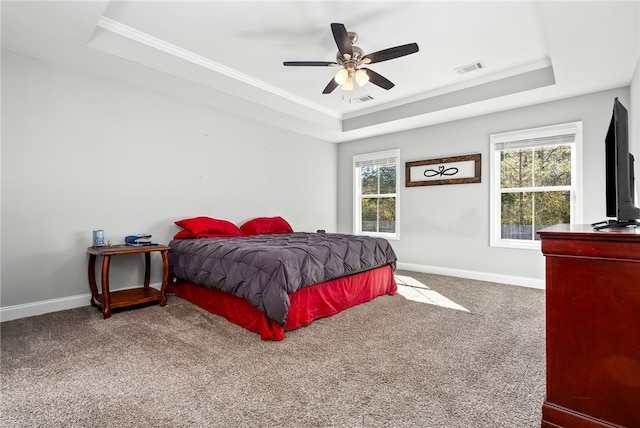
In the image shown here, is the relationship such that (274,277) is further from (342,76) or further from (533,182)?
(533,182)

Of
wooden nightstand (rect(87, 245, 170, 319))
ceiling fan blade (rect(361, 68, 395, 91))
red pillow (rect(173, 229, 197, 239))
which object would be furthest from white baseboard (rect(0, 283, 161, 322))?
ceiling fan blade (rect(361, 68, 395, 91))

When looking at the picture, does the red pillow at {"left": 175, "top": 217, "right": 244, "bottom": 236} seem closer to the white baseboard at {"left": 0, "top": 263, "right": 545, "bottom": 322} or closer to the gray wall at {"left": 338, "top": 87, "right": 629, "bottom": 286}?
the white baseboard at {"left": 0, "top": 263, "right": 545, "bottom": 322}

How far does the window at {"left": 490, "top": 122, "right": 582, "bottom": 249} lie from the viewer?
13.3 feet

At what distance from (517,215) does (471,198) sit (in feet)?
2.12

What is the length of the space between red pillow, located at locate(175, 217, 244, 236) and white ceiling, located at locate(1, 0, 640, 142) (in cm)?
162

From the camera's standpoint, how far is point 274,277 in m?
2.53

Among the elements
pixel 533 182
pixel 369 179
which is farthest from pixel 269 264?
pixel 369 179

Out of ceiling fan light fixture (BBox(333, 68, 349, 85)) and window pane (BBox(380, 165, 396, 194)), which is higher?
ceiling fan light fixture (BBox(333, 68, 349, 85))

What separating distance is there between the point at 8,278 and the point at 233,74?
123 inches

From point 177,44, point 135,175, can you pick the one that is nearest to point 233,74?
point 177,44

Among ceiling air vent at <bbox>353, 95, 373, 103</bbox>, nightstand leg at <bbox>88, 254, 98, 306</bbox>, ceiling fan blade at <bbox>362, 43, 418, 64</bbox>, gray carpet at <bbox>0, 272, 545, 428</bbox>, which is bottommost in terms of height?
gray carpet at <bbox>0, 272, 545, 428</bbox>

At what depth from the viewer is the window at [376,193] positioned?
5867mm

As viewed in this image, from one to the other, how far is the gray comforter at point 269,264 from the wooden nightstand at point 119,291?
0.27m

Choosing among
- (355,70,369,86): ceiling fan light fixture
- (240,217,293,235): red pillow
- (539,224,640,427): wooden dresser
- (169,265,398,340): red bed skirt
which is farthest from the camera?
(240,217,293,235): red pillow
